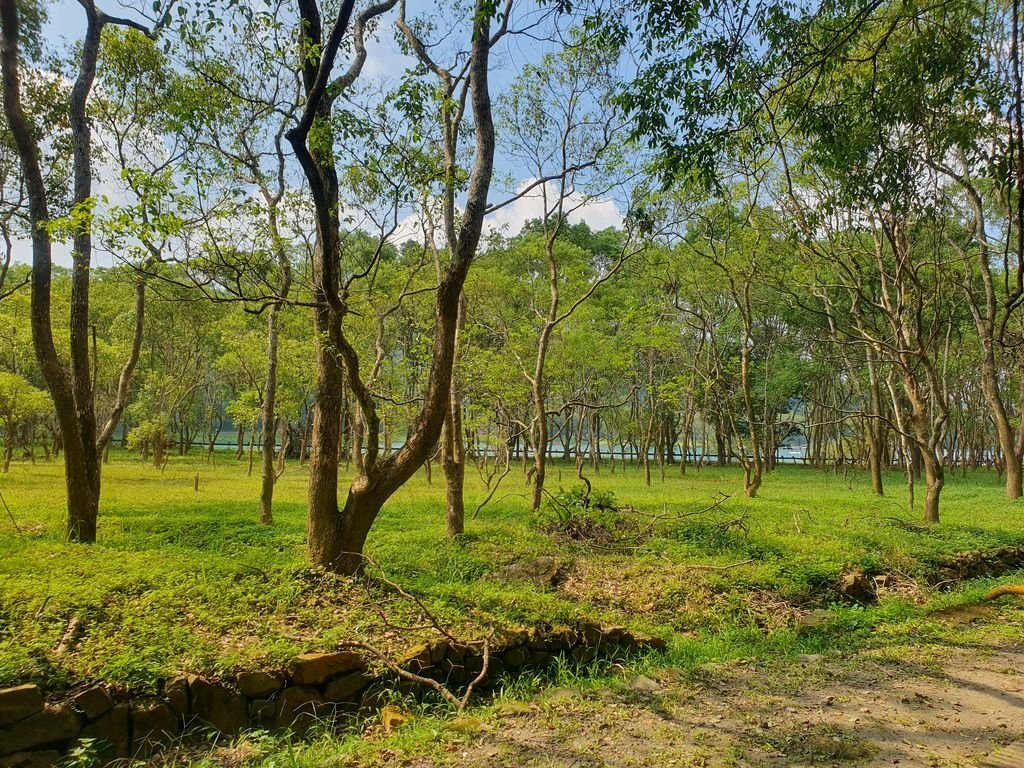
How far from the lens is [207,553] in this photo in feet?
25.2

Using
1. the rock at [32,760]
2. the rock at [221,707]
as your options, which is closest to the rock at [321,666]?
the rock at [221,707]

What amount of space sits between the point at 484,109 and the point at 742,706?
6411 mm

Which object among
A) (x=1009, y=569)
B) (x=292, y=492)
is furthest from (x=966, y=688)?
(x=292, y=492)

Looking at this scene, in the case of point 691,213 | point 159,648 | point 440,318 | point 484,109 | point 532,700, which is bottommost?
point 532,700

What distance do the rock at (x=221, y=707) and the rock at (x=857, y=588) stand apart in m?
7.69

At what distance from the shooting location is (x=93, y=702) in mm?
4090

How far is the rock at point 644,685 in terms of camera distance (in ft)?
16.1

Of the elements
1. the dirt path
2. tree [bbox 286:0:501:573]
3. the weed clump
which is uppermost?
tree [bbox 286:0:501:573]

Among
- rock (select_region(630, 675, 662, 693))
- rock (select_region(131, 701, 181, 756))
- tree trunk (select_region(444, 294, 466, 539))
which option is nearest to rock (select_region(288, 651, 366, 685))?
rock (select_region(131, 701, 181, 756))

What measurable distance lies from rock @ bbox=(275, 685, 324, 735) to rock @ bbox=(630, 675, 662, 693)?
265 centimetres

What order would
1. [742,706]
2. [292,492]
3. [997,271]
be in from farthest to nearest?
[997,271] → [292,492] → [742,706]

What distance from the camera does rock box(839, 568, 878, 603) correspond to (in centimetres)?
812

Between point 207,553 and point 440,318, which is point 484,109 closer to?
point 440,318

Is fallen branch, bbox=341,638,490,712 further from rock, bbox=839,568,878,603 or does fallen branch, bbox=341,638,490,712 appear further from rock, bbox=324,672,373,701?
rock, bbox=839,568,878,603
